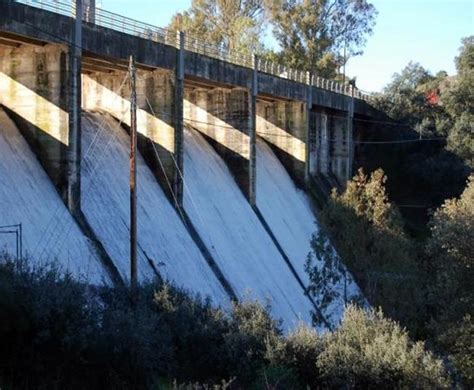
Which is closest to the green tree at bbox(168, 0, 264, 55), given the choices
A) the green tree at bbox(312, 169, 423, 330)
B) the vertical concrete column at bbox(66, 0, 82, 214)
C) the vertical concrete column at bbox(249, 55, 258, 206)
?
the vertical concrete column at bbox(249, 55, 258, 206)

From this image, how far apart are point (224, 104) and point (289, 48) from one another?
71.1ft

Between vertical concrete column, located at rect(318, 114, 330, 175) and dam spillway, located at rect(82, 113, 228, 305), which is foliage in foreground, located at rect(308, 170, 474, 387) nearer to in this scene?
dam spillway, located at rect(82, 113, 228, 305)

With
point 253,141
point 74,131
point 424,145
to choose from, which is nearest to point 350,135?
point 424,145

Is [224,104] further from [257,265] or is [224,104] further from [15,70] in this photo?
[15,70]

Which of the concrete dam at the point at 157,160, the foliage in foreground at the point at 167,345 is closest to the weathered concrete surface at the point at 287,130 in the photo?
the concrete dam at the point at 157,160

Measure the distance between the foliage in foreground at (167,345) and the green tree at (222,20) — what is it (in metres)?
40.2

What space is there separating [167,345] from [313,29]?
43.4 meters

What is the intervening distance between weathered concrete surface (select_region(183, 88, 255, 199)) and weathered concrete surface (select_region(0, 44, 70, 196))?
1221cm

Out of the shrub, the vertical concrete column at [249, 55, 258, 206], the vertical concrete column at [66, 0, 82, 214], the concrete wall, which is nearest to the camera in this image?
the shrub

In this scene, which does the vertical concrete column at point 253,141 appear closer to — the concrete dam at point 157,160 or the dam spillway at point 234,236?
the concrete dam at point 157,160

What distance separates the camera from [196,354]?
1343 cm

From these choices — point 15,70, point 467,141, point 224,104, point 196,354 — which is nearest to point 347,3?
point 467,141

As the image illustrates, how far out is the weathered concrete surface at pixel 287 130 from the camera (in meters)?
38.2

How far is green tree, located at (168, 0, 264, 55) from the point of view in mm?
53219
